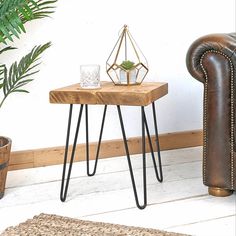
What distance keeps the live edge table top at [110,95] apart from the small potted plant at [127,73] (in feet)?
0.27

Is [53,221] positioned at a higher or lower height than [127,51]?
lower

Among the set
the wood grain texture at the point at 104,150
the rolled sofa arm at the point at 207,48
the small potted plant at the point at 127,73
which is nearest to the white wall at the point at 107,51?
the wood grain texture at the point at 104,150

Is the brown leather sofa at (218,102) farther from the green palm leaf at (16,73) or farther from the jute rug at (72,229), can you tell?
the green palm leaf at (16,73)

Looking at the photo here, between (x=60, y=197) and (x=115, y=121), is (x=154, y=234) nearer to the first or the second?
(x=60, y=197)

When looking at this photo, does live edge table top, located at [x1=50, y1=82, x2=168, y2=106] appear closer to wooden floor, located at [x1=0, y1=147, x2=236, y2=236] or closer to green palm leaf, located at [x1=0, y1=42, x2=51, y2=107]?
green palm leaf, located at [x1=0, y1=42, x2=51, y2=107]

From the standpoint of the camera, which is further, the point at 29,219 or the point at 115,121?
the point at 115,121

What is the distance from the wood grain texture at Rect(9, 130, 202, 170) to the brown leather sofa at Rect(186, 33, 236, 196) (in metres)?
0.77

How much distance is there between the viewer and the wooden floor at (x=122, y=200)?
160cm

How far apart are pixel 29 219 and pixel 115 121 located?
960mm

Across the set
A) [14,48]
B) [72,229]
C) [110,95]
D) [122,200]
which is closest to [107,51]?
A: [14,48]

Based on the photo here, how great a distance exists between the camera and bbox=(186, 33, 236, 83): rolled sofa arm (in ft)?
5.35

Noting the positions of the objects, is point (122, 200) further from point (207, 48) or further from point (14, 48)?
point (14, 48)

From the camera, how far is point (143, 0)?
2381 mm

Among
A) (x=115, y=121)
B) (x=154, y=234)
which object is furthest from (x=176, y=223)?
(x=115, y=121)
